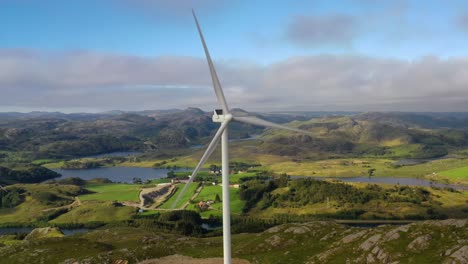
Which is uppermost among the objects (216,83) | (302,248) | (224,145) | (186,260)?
(216,83)

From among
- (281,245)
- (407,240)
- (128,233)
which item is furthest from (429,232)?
(128,233)

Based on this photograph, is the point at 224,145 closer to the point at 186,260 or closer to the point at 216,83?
the point at 216,83

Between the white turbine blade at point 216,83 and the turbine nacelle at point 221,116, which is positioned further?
the white turbine blade at point 216,83

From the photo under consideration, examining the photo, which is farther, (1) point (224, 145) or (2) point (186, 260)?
(2) point (186, 260)

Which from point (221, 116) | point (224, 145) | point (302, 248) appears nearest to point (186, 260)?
point (302, 248)

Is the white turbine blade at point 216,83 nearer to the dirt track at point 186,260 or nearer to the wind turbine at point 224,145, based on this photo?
the wind turbine at point 224,145

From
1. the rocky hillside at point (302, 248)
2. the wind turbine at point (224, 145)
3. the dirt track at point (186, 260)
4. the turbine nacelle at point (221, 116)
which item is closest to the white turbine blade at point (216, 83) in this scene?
the wind turbine at point (224, 145)

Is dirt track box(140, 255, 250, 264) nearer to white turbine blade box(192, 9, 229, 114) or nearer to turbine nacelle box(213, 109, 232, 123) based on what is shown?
turbine nacelle box(213, 109, 232, 123)

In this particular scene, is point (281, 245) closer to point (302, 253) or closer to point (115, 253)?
point (302, 253)

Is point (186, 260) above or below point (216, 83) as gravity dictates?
below
